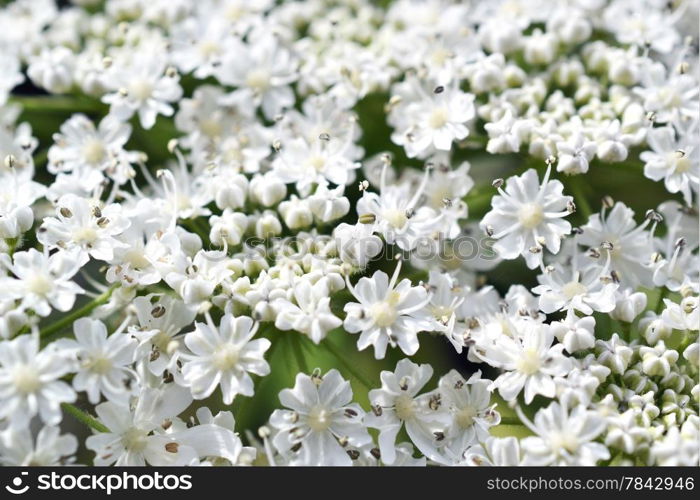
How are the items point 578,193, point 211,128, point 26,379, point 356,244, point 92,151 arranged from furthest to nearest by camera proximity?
point 211,128 < point 92,151 < point 578,193 < point 356,244 < point 26,379

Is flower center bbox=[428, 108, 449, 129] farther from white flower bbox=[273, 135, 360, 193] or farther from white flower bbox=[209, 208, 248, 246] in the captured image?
white flower bbox=[209, 208, 248, 246]

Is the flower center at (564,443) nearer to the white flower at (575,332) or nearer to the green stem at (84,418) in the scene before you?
the white flower at (575,332)

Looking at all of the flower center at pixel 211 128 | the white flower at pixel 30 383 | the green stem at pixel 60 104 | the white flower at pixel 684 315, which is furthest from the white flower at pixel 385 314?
the green stem at pixel 60 104

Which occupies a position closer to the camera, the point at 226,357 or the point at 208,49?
the point at 226,357

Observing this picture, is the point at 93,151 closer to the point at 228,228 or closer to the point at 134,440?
the point at 228,228

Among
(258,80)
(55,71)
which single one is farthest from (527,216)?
(55,71)

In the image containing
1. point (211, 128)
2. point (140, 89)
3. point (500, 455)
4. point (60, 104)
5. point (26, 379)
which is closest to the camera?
point (26, 379)

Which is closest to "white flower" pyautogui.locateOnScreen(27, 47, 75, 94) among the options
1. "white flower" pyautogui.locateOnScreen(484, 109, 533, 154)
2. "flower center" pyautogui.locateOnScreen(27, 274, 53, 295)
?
"flower center" pyautogui.locateOnScreen(27, 274, 53, 295)

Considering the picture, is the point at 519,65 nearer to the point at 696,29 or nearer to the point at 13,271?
the point at 696,29
